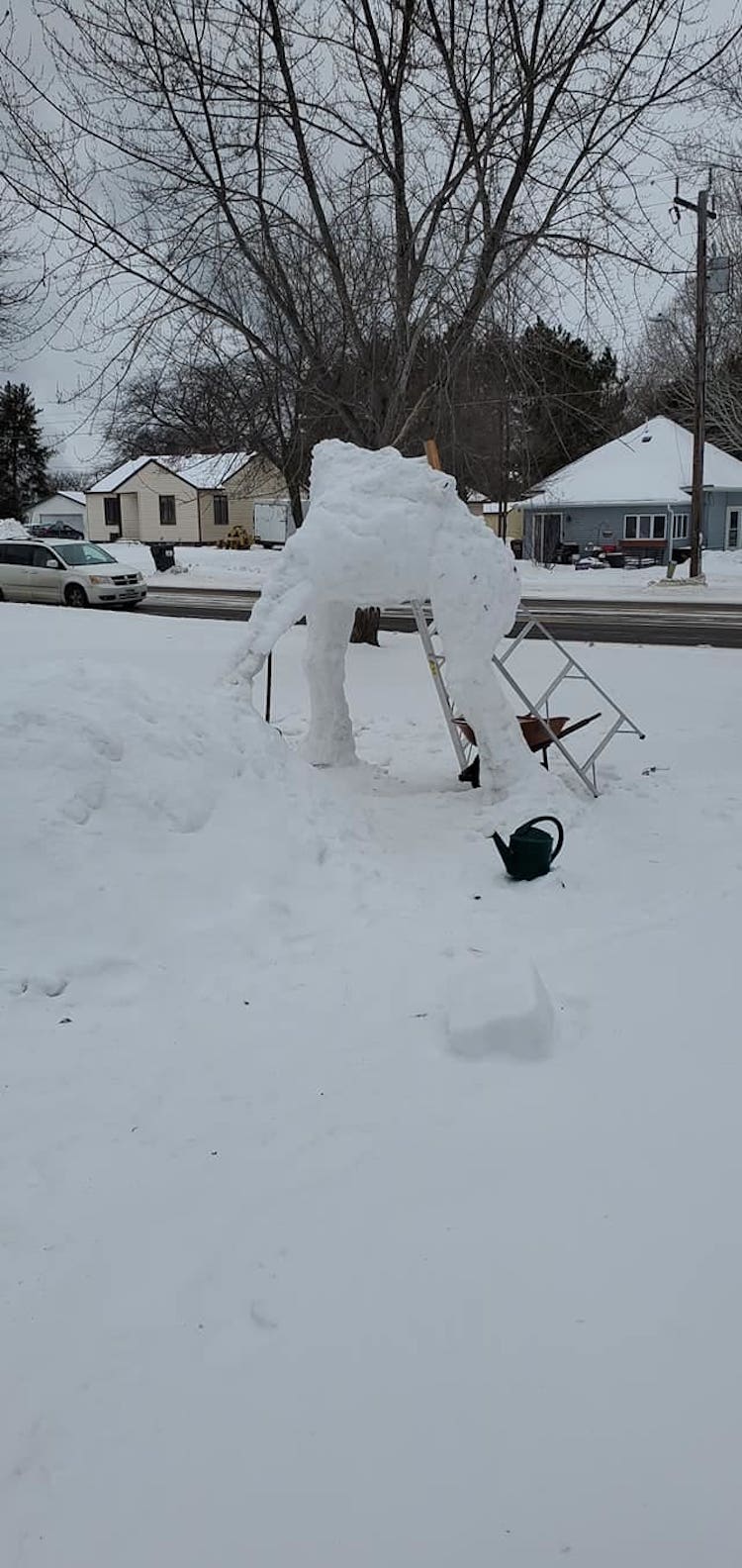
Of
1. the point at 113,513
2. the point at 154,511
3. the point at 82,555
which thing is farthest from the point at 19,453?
the point at 82,555

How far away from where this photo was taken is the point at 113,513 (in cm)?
5216

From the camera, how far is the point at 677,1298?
9.30 feet

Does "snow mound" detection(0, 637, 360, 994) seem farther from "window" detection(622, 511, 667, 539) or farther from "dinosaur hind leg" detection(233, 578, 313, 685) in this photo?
"window" detection(622, 511, 667, 539)

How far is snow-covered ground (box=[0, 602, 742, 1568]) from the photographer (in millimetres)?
2316

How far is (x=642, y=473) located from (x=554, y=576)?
28.0 ft

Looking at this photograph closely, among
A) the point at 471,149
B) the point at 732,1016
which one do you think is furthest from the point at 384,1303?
the point at 471,149

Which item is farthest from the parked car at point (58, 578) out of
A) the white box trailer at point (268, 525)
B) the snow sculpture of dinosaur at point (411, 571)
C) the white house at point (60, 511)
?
the white house at point (60, 511)

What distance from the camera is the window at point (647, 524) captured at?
1453 inches

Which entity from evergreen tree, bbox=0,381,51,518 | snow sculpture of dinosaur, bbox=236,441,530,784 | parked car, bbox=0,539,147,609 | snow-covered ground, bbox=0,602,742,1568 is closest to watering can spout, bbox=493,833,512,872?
snow-covered ground, bbox=0,602,742,1568

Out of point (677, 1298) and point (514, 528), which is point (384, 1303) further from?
point (514, 528)

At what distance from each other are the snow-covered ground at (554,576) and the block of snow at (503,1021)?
18909mm

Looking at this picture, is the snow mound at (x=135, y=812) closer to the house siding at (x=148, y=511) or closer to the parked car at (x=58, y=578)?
the parked car at (x=58, y=578)

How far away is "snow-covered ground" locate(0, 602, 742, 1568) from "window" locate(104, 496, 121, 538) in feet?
159

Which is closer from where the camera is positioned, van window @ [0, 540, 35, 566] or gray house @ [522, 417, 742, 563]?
van window @ [0, 540, 35, 566]
